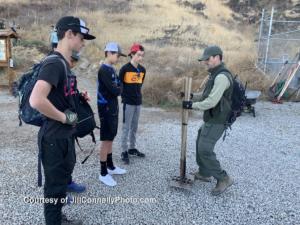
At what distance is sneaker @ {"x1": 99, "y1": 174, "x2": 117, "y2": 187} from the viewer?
14.5 feet

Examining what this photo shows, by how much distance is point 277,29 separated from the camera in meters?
25.4

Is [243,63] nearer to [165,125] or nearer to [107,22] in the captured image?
[165,125]

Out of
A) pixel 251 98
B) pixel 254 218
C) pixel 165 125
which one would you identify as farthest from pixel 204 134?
pixel 251 98

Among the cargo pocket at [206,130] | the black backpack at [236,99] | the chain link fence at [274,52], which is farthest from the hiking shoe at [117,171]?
the chain link fence at [274,52]

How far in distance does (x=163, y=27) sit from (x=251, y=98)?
1467 cm

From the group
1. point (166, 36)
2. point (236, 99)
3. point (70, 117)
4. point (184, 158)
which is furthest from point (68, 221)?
point (166, 36)

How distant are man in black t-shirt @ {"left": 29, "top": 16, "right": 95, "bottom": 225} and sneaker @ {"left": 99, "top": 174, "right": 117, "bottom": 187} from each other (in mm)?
1502

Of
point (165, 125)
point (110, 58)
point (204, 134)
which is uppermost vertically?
point (110, 58)

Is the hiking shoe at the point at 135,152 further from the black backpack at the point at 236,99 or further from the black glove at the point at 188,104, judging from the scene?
the black backpack at the point at 236,99

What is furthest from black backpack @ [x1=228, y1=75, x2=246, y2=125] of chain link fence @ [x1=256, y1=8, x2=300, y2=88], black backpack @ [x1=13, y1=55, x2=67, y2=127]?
chain link fence @ [x1=256, y1=8, x2=300, y2=88]

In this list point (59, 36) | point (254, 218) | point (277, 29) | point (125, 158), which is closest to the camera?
point (59, 36)

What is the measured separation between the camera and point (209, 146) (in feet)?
14.0

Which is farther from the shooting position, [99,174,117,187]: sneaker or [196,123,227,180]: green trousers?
[99,174,117,187]: sneaker

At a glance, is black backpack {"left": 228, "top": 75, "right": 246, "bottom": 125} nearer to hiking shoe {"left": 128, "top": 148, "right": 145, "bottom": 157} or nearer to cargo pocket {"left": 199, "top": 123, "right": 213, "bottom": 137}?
cargo pocket {"left": 199, "top": 123, "right": 213, "bottom": 137}
